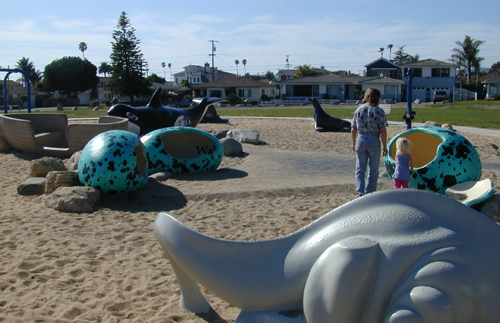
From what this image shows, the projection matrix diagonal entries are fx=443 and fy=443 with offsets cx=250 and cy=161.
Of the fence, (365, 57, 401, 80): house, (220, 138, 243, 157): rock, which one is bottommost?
(220, 138, 243, 157): rock

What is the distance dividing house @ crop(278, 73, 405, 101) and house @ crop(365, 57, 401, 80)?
6342 millimetres

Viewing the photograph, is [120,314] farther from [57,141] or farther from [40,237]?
[57,141]

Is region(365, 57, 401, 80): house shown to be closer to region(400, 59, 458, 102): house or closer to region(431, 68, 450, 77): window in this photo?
region(400, 59, 458, 102): house

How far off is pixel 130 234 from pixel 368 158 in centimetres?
356

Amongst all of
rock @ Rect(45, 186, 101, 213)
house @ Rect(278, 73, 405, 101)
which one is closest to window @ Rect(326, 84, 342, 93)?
house @ Rect(278, 73, 405, 101)

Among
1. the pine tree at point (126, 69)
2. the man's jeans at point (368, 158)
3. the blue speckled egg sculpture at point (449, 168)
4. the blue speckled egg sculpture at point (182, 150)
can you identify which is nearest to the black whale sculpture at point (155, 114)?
the blue speckled egg sculpture at point (182, 150)

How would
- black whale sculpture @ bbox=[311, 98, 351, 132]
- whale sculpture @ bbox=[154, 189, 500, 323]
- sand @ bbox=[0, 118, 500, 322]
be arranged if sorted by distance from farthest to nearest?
black whale sculpture @ bbox=[311, 98, 351, 132], sand @ bbox=[0, 118, 500, 322], whale sculpture @ bbox=[154, 189, 500, 323]

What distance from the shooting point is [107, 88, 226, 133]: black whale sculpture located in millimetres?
15047

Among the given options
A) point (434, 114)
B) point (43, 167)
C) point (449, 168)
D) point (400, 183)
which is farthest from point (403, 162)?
point (434, 114)

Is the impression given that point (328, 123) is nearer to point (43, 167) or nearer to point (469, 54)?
point (43, 167)

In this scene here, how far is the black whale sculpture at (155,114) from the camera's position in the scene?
15047 mm

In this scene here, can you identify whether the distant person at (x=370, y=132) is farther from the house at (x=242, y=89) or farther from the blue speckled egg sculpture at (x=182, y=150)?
the house at (x=242, y=89)

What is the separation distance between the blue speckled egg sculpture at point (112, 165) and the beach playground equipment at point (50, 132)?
3946 mm

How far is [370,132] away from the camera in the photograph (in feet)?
20.9
